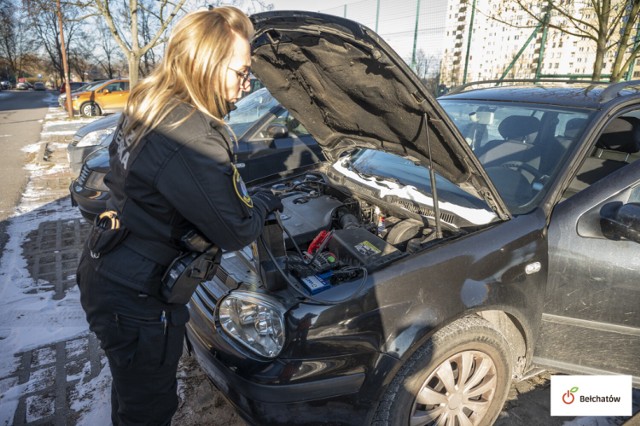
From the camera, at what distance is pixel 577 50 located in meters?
8.59

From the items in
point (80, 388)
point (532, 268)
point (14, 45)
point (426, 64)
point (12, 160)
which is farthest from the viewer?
point (14, 45)

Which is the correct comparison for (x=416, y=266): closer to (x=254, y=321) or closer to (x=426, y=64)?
(x=254, y=321)

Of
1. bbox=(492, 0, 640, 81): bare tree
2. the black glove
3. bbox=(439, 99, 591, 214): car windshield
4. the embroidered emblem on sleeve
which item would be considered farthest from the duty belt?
bbox=(492, 0, 640, 81): bare tree

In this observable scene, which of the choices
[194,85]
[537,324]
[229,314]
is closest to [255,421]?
[229,314]

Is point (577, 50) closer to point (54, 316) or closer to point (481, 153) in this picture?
point (481, 153)

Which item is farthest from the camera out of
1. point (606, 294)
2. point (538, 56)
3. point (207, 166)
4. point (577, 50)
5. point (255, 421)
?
point (538, 56)

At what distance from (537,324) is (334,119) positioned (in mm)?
1696

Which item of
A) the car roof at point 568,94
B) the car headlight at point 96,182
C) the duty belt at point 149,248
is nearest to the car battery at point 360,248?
the duty belt at point 149,248

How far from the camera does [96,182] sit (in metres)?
3.96

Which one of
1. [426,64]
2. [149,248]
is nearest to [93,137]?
[149,248]

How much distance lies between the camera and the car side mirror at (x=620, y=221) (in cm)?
187

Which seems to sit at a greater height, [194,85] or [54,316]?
[194,85]

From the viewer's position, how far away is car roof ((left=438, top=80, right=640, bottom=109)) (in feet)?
8.20

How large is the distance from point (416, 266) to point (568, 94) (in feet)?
6.04
